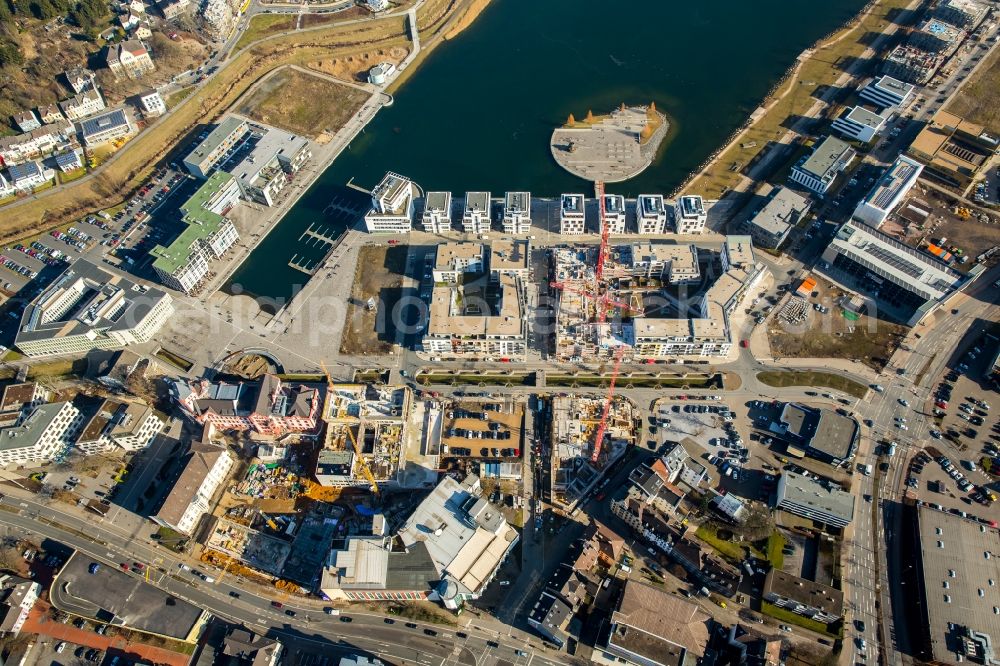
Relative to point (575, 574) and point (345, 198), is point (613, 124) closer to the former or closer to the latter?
point (345, 198)

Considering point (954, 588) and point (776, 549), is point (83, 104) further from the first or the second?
point (954, 588)

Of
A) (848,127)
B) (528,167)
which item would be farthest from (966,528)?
(528,167)

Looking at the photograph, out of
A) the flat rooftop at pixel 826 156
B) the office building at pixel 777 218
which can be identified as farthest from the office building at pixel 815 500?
the flat rooftop at pixel 826 156

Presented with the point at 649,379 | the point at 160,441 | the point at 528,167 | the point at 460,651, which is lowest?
the point at 460,651

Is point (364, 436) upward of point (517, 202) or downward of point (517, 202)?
downward

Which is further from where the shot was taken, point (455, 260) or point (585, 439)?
point (455, 260)

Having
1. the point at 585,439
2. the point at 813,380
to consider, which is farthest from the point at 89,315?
the point at 813,380
